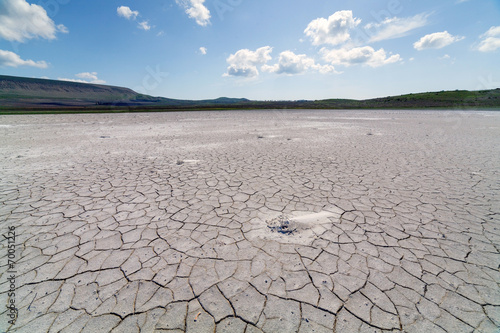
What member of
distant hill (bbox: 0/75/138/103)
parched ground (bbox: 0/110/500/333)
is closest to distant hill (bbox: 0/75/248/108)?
distant hill (bbox: 0/75/138/103)

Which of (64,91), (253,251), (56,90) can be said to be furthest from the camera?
(64,91)

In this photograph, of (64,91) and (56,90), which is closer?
(56,90)

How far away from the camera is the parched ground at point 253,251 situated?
6.15ft

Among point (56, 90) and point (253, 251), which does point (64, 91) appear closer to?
point (56, 90)

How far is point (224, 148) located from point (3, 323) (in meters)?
7.62

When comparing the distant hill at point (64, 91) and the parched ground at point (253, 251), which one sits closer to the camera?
the parched ground at point (253, 251)

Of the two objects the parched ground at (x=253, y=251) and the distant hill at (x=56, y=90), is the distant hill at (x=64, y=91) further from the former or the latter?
the parched ground at (x=253, y=251)

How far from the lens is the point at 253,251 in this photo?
2674 millimetres

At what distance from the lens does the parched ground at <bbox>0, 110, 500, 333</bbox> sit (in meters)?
1.87

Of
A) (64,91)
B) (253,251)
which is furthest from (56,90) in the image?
(253,251)

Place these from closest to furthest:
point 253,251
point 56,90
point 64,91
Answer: point 253,251, point 56,90, point 64,91

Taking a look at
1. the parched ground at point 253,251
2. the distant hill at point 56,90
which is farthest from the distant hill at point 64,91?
the parched ground at point 253,251

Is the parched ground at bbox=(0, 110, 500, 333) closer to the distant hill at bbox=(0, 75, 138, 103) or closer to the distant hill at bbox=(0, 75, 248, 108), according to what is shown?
the distant hill at bbox=(0, 75, 248, 108)

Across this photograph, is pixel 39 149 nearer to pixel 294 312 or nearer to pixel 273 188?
pixel 273 188
